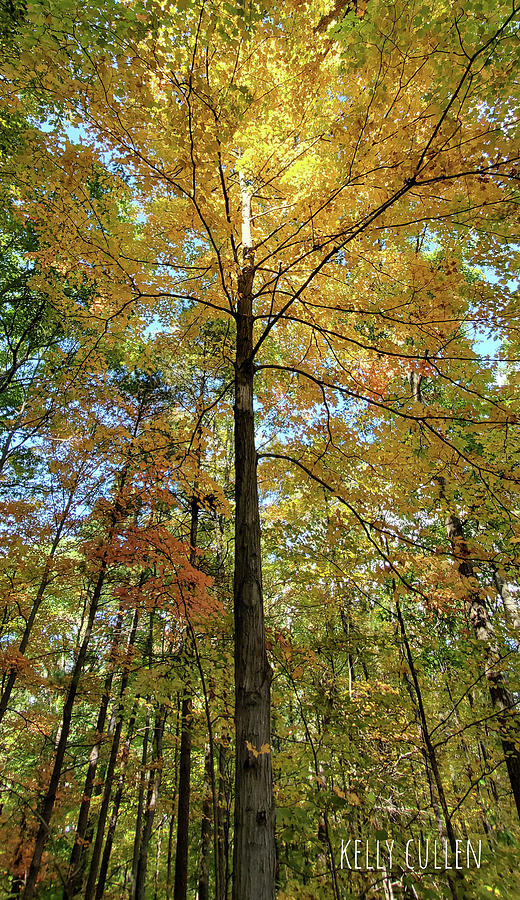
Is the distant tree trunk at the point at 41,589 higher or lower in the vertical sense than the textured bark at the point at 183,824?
higher

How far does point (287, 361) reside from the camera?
5484 millimetres

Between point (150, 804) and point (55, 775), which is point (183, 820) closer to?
point (55, 775)

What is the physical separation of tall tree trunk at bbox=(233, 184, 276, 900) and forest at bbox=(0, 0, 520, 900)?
16 millimetres

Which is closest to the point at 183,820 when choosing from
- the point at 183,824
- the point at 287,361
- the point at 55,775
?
the point at 183,824

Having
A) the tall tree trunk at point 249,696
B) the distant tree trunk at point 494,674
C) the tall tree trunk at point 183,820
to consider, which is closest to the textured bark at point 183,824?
the tall tree trunk at point 183,820

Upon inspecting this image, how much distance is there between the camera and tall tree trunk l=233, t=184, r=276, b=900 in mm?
1935

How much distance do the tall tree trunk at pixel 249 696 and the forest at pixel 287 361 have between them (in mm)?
16

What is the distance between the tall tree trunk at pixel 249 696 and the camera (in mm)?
1935

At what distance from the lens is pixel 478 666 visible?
194 inches

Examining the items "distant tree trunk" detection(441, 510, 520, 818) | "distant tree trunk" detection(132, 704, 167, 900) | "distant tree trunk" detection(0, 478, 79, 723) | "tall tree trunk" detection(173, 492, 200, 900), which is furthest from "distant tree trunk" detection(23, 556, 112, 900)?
"distant tree trunk" detection(441, 510, 520, 818)

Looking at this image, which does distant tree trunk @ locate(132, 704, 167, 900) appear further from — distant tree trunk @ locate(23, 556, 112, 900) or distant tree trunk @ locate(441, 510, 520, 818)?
distant tree trunk @ locate(441, 510, 520, 818)

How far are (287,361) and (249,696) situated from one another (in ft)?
13.9

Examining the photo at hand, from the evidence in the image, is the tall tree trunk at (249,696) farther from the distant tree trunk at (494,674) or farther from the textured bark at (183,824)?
the textured bark at (183,824)

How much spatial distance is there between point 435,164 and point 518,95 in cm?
83
